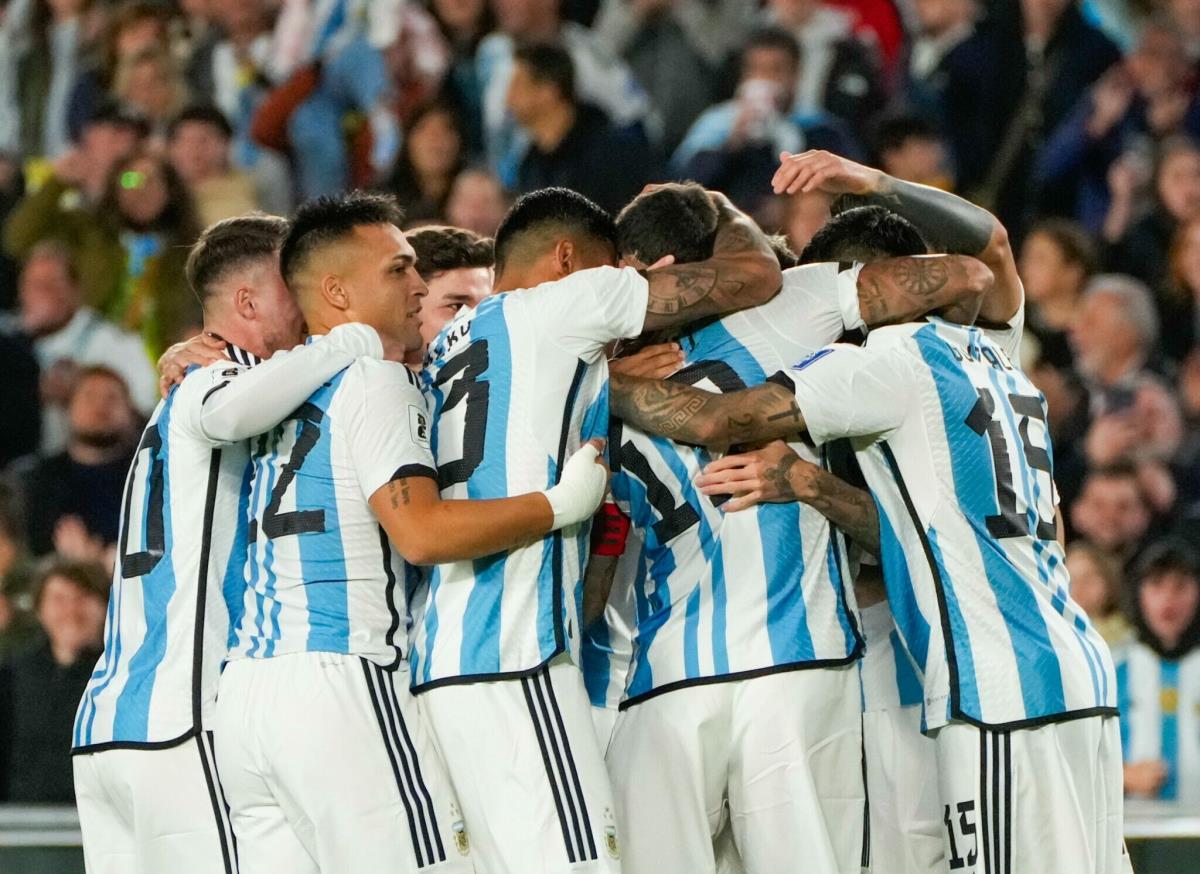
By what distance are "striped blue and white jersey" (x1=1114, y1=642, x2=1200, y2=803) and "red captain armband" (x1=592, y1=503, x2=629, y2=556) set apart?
3.85m

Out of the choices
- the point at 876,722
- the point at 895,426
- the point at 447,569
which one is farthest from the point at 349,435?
the point at 876,722

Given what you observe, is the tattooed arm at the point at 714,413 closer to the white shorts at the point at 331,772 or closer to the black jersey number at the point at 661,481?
the black jersey number at the point at 661,481

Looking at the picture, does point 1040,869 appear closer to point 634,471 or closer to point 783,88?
point 634,471

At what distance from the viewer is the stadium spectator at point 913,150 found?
9.34m

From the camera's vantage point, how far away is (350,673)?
13.0 feet

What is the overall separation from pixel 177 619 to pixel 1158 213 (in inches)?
250

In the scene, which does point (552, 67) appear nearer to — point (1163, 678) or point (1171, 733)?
point (1163, 678)

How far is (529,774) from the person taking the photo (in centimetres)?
390

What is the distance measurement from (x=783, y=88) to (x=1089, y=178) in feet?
6.06

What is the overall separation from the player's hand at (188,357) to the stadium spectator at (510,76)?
18.6ft

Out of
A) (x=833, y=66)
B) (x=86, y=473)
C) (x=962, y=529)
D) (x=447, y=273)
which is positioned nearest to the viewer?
(x=962, y=529)

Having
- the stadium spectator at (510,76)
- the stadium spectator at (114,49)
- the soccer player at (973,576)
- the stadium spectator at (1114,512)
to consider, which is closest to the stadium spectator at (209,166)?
the stadium spectator at (114,49)

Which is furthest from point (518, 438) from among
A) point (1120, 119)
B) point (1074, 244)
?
point (1120, 119)

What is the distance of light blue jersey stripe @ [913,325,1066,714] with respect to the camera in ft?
13.5
